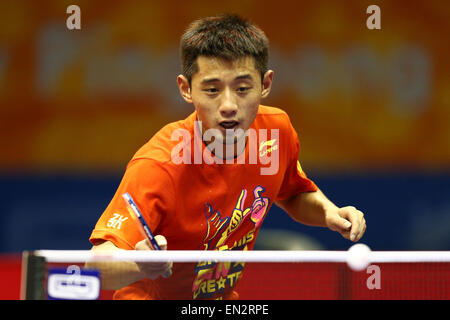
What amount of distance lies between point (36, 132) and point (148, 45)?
138cm

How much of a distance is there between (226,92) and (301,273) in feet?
2.34

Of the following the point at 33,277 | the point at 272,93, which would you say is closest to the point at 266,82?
the point at 33,277

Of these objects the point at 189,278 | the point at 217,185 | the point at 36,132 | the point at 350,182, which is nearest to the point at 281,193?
the point at 217,185

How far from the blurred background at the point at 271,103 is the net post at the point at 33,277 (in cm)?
475

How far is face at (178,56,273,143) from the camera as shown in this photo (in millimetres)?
2578

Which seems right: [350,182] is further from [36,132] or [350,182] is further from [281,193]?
[281,193]

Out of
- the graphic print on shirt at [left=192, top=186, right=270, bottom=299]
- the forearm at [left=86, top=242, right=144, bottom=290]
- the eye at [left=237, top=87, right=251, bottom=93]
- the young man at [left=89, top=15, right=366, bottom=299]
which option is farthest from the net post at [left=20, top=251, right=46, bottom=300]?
the eye at [left=237, top=87, right=251, bottom=93]

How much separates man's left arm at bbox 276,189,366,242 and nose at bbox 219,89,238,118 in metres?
0.63

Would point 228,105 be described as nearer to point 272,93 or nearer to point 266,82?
point 266,82

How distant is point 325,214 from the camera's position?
298 cm

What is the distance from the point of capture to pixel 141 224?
212cm

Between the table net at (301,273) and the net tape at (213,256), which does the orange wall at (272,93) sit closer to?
the table net at (301,273)

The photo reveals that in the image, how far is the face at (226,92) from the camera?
102 inches

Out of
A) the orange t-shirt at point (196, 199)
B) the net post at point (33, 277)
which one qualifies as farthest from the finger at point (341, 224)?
the net post at point (33, 277)
